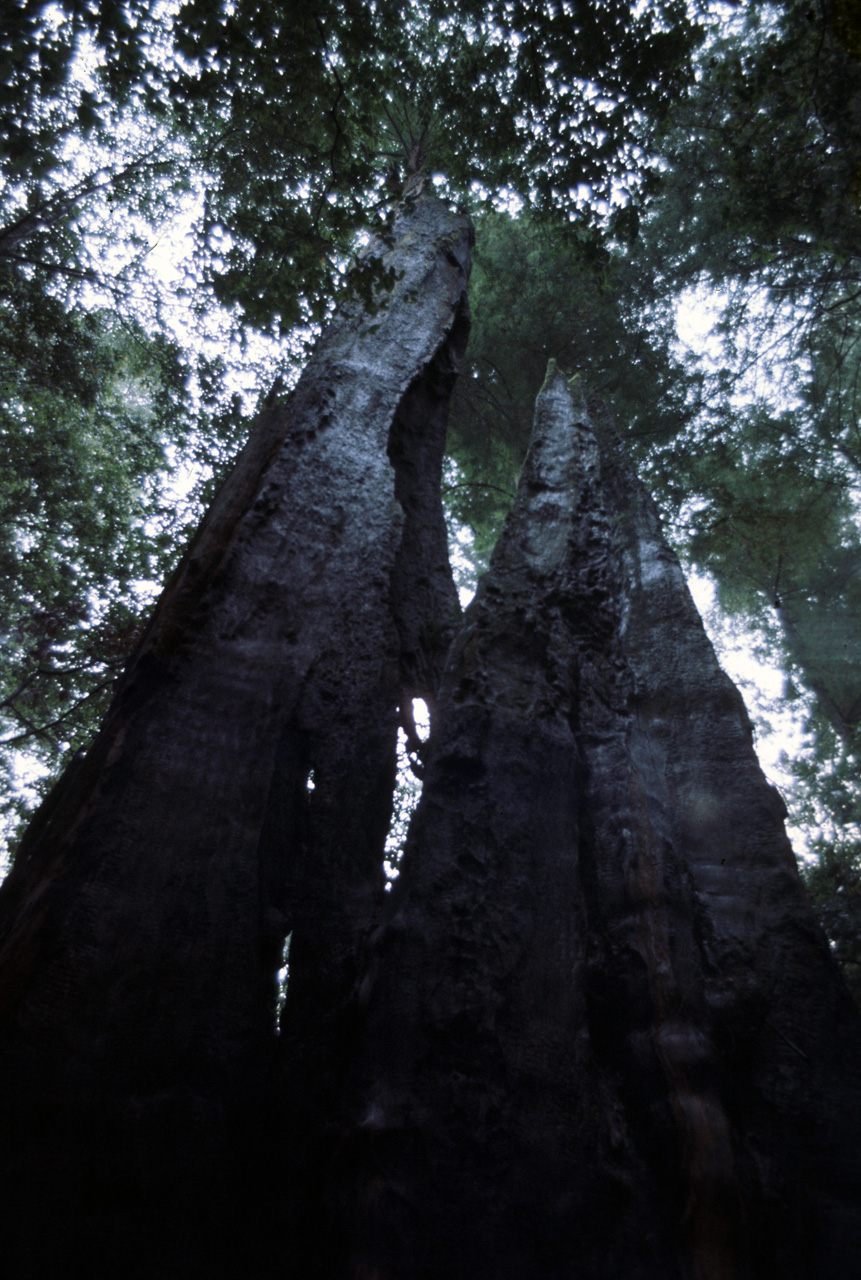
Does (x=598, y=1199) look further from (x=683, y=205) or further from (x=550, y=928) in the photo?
(x=683, y=205)

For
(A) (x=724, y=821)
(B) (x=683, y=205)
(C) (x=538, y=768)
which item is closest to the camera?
(C) (x=538, y=768)

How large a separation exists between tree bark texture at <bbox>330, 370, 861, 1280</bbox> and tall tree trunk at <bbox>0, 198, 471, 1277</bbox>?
0.85ft

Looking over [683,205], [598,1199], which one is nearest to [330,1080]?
[598,1199]

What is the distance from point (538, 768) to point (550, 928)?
566 mm

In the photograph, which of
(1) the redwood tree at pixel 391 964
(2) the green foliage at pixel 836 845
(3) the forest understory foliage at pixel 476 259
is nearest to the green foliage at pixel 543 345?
(3) the forest understory foliage at pixel 476 259

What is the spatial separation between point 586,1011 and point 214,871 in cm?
119

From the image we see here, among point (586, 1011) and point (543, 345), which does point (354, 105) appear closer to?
point (543, 345)

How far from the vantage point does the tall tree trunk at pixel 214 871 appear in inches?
60.8

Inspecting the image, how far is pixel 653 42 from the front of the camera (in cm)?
448

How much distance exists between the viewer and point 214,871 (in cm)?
201

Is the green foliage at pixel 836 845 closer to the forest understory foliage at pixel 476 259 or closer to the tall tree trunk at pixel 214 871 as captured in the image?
the forest understory foliage at pixel 476 259

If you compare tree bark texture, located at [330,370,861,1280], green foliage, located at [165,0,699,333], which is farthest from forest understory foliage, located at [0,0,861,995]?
tree bark texture, located at [330,370,861,1280]

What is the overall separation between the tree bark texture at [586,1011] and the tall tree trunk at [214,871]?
0.85ft

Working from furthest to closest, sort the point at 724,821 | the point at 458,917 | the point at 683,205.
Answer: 1. the point at 683,205
2. the point at 724,821
3. the point at 458,917
